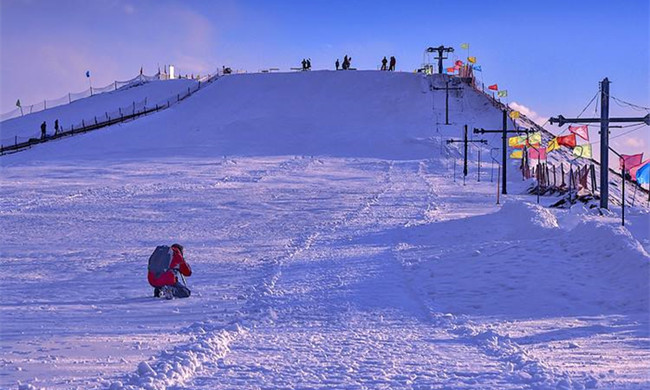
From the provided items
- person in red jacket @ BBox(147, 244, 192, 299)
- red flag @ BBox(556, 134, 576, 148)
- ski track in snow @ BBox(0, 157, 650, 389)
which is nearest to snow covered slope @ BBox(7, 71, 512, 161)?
red flag @ BBox(556, 134, 576, 148)

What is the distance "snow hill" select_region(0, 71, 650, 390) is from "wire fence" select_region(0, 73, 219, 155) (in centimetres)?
1956

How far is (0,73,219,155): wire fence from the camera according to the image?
4764 cm

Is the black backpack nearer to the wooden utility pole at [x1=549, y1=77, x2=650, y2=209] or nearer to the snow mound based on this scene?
the snow mound

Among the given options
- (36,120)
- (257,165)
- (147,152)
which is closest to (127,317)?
(257,165)

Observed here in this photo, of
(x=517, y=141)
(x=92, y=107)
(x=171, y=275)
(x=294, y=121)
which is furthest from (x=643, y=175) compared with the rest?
(x=92, y=107)

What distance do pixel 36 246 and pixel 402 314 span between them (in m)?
8.96

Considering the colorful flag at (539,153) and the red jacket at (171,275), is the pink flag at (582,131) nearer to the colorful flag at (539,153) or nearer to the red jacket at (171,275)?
the colorful flag at (539,153)

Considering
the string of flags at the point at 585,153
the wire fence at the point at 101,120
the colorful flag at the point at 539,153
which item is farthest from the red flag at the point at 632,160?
the wire fence at the point at 101,120

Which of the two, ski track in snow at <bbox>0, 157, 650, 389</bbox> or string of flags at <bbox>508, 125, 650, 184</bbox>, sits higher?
string of flags at <bbox>508, 125, 650, 184</bbox>

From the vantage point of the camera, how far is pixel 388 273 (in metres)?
12.1

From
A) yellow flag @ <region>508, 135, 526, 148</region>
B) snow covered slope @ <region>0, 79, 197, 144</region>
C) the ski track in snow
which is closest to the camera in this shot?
the ski track in snow

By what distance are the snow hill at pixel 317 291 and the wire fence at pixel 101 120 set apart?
770 inches

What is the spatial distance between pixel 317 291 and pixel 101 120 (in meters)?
52.5

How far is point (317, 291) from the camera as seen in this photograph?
1051 cm
